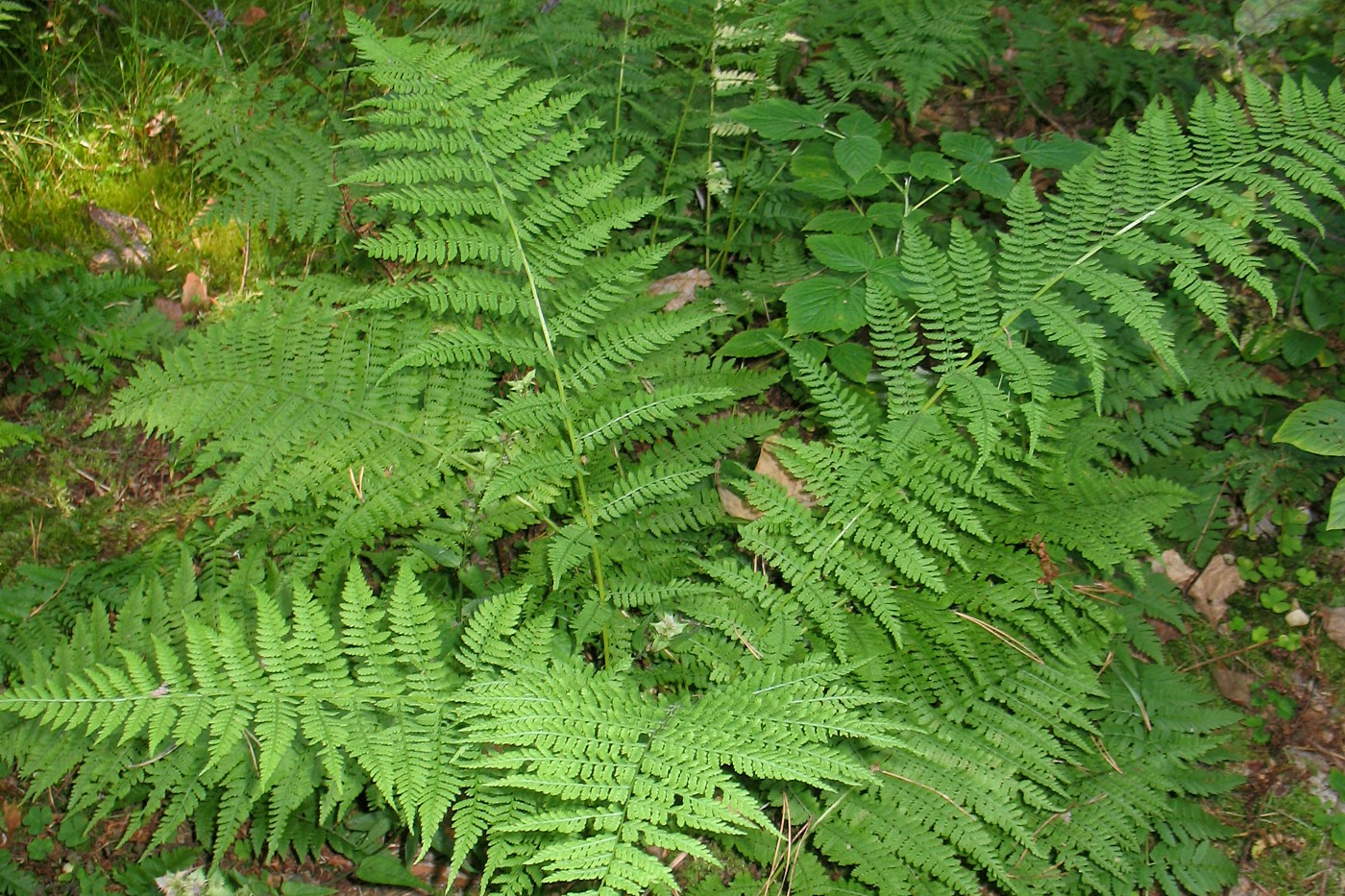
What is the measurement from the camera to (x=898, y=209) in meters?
3.26

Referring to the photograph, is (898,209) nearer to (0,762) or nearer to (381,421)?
→ (381,421)

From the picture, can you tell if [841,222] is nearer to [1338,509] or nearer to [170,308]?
[1338,509]

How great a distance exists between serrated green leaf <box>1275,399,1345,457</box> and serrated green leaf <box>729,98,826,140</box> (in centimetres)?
191

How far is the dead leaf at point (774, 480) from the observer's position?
3.26 m

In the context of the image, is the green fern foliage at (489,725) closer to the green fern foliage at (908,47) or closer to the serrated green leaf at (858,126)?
the serrated green leaf at (858,126)

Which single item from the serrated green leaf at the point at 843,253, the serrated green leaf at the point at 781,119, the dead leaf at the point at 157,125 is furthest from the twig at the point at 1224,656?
the dead leaf at the point at 157,125

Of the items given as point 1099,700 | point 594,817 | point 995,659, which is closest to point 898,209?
point 995,659

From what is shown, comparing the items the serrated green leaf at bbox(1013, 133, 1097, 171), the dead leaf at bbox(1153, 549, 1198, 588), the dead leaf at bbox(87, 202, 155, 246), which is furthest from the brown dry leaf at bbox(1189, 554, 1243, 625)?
the dead leaf at bbox(87, 202, 155, 246)

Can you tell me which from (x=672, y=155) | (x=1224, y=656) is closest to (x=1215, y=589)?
(x=1224, y=656)

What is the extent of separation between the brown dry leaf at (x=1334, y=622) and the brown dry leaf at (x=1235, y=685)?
33 cm

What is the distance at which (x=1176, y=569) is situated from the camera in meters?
3.55

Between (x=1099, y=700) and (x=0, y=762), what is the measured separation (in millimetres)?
3533

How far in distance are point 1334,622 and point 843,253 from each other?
88.8 inches

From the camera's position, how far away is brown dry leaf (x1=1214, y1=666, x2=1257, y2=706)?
3326 mm
